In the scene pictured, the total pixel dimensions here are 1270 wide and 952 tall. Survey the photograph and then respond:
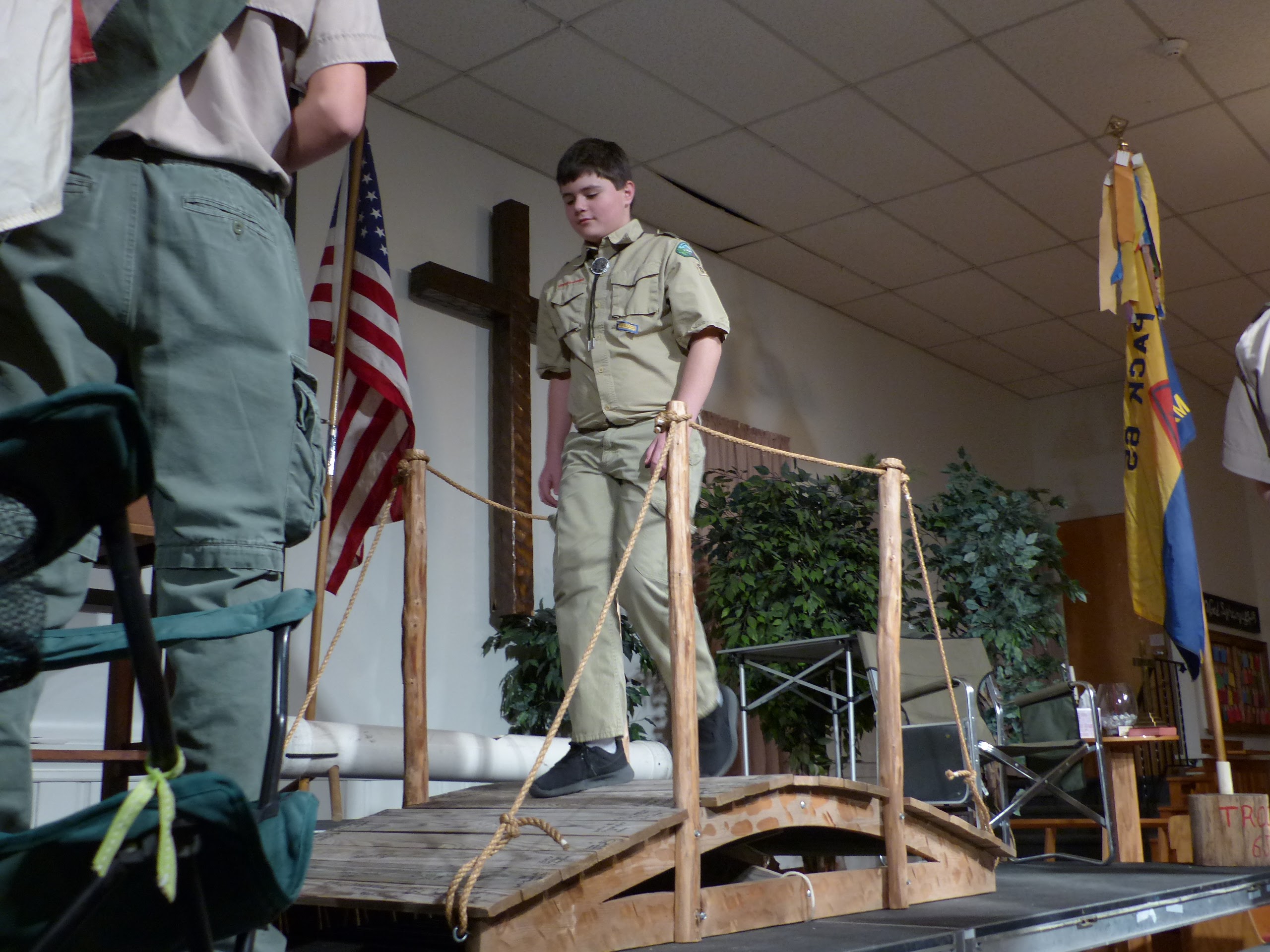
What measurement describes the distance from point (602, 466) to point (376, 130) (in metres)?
2.60

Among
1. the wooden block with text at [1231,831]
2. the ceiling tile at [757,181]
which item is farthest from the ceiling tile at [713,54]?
the wooden block with text at [1231,831]

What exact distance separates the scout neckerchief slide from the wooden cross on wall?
3929 mm

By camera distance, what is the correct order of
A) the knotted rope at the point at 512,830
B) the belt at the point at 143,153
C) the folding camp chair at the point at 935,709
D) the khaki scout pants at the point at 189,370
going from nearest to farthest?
the khaki scout pants at the point at 189,370 < the belt at the point at 143,153 < the knotted rope at the point at 512,830 < the folding camp chair at the point at 935,709

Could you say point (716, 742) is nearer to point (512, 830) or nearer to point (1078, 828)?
point (512, 830)

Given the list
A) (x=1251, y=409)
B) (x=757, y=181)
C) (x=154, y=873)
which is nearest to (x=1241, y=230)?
(x=757, y=181)

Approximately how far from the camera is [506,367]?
4.87 metres

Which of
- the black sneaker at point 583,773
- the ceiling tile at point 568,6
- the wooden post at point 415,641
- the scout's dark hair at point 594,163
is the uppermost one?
the ceiling tile at point 568,6

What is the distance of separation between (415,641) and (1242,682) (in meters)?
7.94

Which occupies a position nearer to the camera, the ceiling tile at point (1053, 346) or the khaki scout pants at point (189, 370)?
the khaki scout pants at point (189, 370)

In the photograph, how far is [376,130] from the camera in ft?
15.4

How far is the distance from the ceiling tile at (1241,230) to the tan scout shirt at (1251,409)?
366 cm

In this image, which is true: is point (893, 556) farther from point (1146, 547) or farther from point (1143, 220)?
point (1143, 220)

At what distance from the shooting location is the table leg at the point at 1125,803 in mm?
3793

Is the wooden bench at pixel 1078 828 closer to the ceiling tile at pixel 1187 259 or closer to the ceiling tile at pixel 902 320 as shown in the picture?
the ceiling tile at pixel 1187 259
